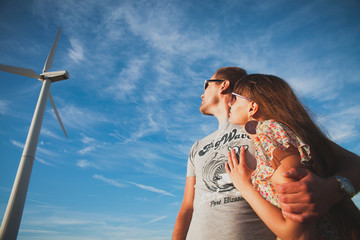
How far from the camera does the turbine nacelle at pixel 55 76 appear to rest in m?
19.7

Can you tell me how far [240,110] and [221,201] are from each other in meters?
1.30

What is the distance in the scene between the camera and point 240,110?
3.00 meters

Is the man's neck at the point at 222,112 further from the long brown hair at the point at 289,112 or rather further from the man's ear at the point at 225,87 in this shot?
the long brown hair at the point at 289,112

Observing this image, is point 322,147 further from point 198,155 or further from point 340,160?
point 198,155

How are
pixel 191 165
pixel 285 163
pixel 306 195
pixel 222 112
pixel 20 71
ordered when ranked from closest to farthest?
pixel 306 195 → pixel 285 163 → pixel 191 165 → pixel 222 112 → pixel 20 71

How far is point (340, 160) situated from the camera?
239 centimetres

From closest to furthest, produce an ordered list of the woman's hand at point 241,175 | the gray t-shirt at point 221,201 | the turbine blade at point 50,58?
the woman's hand at point 241,175, the gray t-shirt at point 221,201, the turbine blade at point 50,58

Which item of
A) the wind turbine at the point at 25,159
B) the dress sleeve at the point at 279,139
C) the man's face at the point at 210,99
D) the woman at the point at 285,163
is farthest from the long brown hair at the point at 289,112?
the wind turbine at the point at 25,159

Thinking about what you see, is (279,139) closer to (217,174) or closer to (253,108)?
(253,108)

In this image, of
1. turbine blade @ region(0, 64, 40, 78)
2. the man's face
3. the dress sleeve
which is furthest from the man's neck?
turbine blade @ region(0, 64, 40, 78)

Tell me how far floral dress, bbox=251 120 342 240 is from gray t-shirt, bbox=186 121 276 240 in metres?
0.67

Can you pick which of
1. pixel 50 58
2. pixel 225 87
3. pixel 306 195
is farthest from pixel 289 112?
pixel 50 58

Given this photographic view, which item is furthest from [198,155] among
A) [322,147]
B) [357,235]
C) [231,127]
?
[357,235]

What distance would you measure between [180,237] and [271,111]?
2650 millimetres
